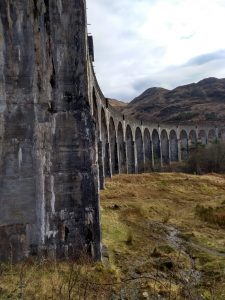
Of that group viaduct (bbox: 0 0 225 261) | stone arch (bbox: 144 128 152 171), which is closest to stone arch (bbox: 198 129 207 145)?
stone arch (bbox: 144 128 152 171)

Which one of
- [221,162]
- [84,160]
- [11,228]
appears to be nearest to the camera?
[11,228]

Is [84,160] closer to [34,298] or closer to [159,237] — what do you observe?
[34,298]

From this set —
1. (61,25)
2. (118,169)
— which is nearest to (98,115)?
(118,169)

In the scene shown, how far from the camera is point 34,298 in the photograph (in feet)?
16.7

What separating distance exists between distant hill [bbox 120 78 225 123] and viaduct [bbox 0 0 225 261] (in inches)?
2540

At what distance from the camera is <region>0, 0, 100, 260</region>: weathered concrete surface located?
6367mm

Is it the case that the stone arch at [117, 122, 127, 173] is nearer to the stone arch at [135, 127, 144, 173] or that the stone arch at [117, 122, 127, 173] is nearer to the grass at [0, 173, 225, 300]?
the stone arch at [135, 127, 144, 173]

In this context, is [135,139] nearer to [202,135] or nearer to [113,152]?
[113,152]

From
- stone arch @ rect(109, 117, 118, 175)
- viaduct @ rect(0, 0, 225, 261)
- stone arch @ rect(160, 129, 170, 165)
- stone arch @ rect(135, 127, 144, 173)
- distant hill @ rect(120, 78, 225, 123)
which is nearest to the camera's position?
viaduct @ rect(0, 0, 225, 261)

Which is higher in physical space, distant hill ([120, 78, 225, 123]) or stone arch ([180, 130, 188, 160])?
distant hill ([120, 78, 225, 123])

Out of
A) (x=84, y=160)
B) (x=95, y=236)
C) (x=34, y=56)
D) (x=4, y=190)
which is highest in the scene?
(x=34, y=56)

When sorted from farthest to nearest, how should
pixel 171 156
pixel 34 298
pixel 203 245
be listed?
pixel 171 156
pixel 203 245
pixel 34 298

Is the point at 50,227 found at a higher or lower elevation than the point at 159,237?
higher

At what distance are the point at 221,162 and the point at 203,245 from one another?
1020 inches
